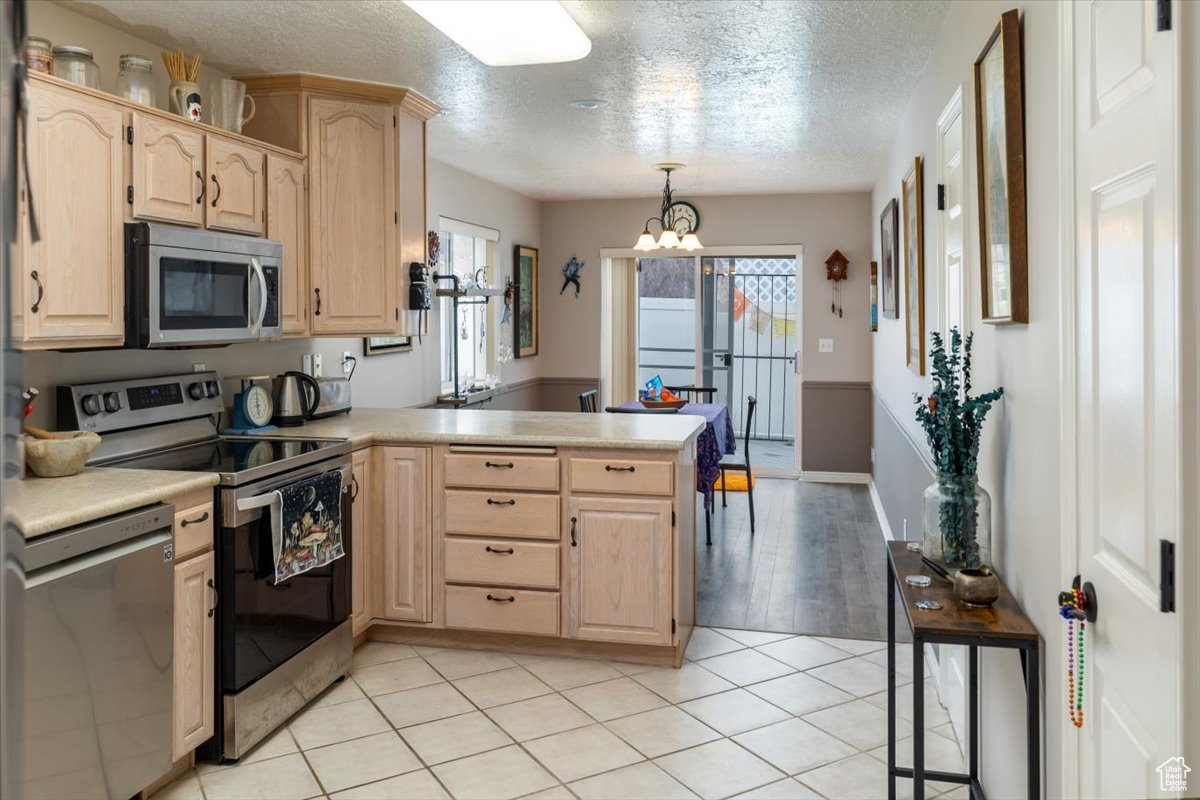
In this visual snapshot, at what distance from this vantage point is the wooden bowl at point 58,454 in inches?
99.9

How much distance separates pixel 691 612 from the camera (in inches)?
152

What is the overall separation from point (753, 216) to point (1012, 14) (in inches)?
225

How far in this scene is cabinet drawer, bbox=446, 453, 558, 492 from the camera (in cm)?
353

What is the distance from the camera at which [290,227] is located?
3770mm

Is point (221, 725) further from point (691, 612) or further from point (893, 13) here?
point (893, 13)

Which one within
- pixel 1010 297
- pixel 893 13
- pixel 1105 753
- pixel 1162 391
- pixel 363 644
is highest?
pixel 893 13

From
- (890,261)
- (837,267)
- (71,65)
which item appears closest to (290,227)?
(71,65)

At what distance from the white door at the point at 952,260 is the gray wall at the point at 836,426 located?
170 inches

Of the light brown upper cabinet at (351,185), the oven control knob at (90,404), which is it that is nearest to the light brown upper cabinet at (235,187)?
the light brown upper cabinet at (351,185)

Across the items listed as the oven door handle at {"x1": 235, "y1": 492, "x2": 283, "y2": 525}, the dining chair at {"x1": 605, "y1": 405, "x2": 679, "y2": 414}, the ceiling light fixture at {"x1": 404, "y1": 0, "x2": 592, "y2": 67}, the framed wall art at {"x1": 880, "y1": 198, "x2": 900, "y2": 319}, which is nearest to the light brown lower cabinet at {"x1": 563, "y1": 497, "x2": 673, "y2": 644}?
the oven door handle at {"x1": 235, "y1": 492, "x2": 283, "y2": 525}

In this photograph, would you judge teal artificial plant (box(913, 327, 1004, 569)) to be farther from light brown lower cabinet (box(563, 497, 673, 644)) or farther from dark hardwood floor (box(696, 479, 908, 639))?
dark hardwood floor (box(696, 479, 908, 639))

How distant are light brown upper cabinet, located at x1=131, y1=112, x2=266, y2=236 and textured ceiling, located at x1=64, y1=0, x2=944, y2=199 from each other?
0.41 meters

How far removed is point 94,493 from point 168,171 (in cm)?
120

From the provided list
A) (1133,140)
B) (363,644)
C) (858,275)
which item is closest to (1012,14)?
(1133,140)
